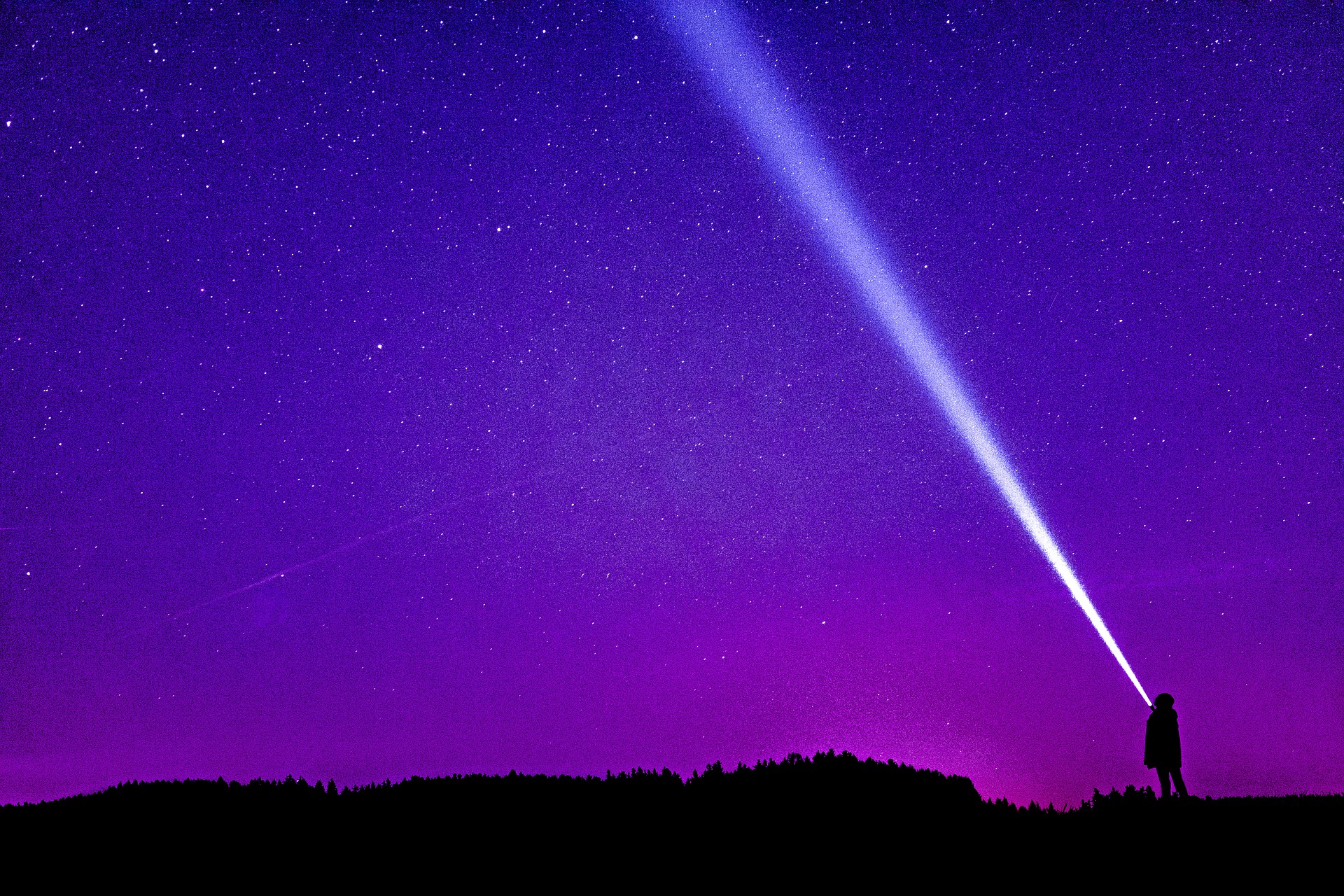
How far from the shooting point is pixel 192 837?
10109 mm

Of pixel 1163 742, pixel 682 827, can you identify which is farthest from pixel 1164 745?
pixel 682 827

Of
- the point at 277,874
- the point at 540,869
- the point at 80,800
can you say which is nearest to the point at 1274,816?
the point at 540,869

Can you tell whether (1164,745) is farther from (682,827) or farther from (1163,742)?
(682,827)

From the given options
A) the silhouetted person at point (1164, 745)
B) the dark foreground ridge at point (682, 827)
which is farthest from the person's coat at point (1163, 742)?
the dark foreground ridge at point (682, 827)

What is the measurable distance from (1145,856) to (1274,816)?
1932 mm

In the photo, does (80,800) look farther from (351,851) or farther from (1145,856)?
(1145,856)

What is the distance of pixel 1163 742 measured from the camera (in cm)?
1078

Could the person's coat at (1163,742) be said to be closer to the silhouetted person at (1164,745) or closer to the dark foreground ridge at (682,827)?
the silhouetted person at (1164,745)

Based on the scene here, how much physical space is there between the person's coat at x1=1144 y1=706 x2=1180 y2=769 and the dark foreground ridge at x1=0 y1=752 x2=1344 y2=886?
1386mm

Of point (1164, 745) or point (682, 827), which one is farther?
point (1164, 745)

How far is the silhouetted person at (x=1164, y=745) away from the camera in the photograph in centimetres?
1073

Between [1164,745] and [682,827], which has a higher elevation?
[1164,745]

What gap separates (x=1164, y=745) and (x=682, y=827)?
6.60 m

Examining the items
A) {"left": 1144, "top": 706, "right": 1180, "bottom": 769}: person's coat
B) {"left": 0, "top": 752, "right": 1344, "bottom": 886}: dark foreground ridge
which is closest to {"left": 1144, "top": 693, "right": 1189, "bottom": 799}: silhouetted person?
{"left": 1144, "top": 706, "right": 1180, "bottom": 769}: person's coat
